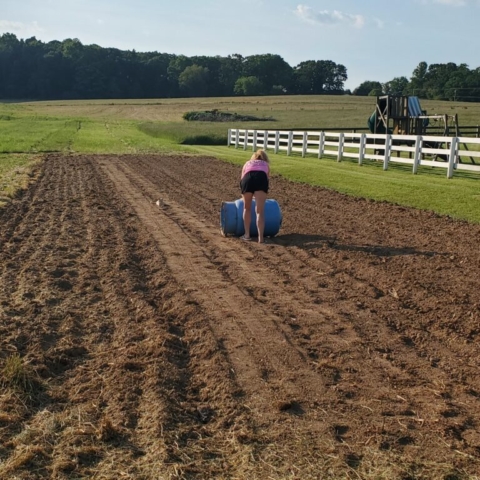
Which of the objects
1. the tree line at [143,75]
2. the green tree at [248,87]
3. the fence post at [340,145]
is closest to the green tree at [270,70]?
the tree line at [143,75]

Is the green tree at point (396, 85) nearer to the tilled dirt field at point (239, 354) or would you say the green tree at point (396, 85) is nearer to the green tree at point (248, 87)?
the green tree at point (248, 87)

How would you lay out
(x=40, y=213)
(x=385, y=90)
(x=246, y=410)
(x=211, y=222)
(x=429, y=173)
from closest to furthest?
(x=246, y=410), (x=211, y=222), (x=40, y=213), (x=429, y=173), (x=385, y=90)

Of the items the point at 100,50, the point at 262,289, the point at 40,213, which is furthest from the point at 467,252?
the point at 100,50

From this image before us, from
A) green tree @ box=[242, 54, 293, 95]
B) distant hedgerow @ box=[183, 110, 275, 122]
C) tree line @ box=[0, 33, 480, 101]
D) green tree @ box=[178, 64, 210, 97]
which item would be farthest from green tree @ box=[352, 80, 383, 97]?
distant hedgerow @ box=[183, 110, 275, 122]

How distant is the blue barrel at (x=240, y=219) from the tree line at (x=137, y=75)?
13169cm

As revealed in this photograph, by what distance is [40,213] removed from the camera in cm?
1320

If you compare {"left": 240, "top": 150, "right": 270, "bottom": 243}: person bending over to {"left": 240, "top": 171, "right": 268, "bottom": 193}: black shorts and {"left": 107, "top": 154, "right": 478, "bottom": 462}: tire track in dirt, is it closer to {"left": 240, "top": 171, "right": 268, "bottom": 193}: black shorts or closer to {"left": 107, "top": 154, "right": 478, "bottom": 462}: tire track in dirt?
{"left": 240, "top": 171, "right": 268, "bottom": 193}: black shorts

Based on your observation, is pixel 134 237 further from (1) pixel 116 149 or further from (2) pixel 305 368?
(1) pixel 116 149

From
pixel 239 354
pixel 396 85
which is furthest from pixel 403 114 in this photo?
pixel 396 85

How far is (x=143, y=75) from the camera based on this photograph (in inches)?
6078

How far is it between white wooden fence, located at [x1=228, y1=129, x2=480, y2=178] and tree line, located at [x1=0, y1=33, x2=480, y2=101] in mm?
106197

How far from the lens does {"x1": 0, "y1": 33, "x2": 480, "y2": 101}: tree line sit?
473 ft

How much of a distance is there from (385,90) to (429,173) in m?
115

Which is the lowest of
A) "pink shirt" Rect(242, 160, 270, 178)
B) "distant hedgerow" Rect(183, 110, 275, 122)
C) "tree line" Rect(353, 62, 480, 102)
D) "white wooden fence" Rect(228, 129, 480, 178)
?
"white wooden fence" Rect(228, 129, 480, 178)
